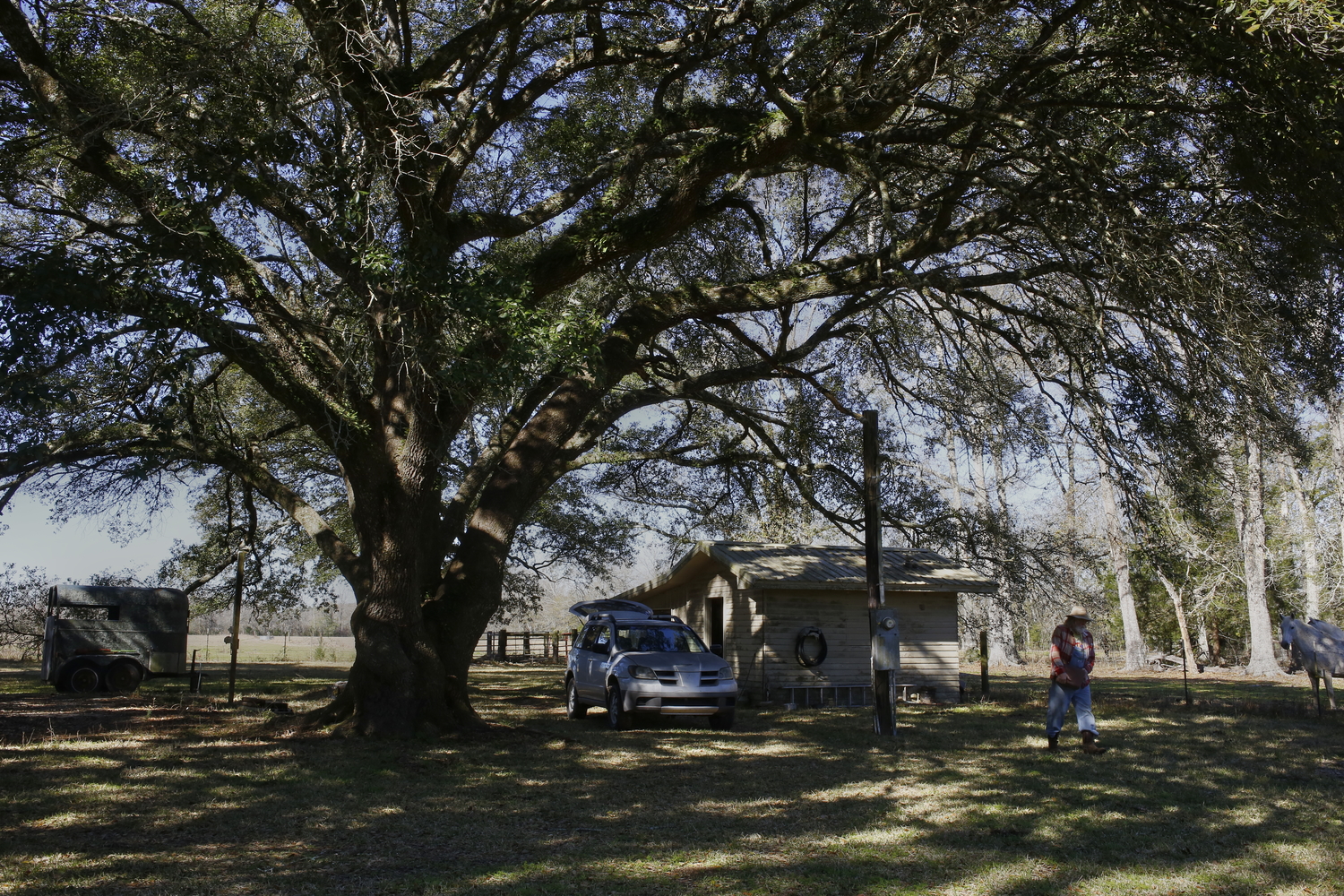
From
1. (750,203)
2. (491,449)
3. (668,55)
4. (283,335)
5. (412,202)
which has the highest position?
(668,55)

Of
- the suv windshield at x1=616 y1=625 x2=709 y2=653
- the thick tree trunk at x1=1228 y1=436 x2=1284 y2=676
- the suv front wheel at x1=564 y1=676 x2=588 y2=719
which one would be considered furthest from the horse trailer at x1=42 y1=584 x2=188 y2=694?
the thick tree trunk at x1=1228 y1=436 x2=1284 y2=676

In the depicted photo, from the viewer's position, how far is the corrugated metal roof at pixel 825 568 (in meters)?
18.1

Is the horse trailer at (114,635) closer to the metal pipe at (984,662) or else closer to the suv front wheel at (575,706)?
the suv front wheel at (575,706)

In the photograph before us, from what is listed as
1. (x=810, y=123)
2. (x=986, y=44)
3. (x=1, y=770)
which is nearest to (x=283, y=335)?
(x=1, y=770)

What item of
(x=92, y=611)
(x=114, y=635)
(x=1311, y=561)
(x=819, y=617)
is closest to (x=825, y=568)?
(x=819, y=617)

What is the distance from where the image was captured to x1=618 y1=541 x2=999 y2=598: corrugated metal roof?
18.1m

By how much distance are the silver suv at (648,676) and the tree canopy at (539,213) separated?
271cm

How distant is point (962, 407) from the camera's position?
1325 cm

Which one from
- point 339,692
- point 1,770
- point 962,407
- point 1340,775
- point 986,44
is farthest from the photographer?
point 962,407

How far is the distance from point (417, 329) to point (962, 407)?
24.6ft

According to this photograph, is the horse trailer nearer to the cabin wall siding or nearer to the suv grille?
the suv grille

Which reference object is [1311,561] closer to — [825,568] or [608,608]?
[825,568]

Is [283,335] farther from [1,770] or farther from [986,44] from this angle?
[986,44]

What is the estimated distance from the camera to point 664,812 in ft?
25.5
